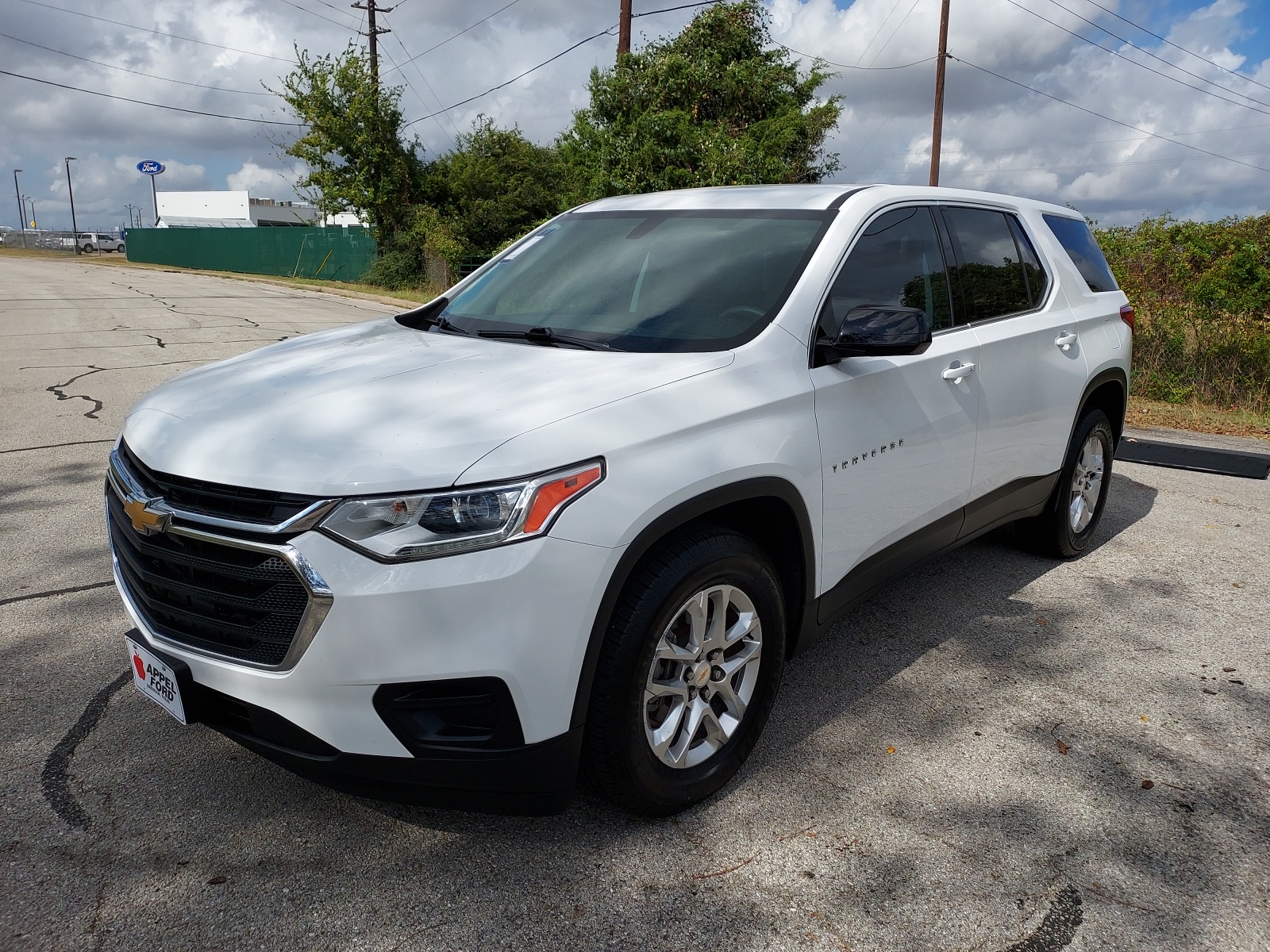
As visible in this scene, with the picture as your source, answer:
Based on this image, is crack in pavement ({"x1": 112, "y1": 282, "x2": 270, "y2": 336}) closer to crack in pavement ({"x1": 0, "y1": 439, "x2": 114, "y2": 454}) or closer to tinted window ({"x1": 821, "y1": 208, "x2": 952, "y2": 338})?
crack in pavement ({"x1": 0, "y1": 439, "x2": 114, "y2": 454})

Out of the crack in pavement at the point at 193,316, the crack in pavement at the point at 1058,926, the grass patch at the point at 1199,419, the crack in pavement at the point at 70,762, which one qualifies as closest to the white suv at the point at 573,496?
the crack in pavement at the point at 70,762

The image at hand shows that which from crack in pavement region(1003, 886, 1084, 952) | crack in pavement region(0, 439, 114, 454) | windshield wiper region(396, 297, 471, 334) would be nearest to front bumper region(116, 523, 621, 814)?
crack in pavement region(1003, 886, 1084, 952)

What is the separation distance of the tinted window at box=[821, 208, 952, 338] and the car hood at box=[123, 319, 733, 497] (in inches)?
25.9

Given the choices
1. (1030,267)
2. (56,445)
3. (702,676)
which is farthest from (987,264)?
(56,445)

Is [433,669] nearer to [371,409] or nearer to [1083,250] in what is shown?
[371,409]

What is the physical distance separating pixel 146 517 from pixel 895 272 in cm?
270

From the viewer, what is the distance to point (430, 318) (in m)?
4.08

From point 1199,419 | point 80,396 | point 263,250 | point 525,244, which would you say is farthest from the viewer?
point 263,250

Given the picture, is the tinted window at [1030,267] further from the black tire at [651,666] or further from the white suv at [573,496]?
the black tire at [651,666]

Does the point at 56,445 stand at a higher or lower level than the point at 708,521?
lower

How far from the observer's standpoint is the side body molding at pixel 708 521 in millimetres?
2494

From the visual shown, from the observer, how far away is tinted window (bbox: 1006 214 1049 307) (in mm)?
4719

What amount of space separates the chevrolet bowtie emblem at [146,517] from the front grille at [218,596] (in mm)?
30

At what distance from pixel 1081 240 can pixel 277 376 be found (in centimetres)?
432
